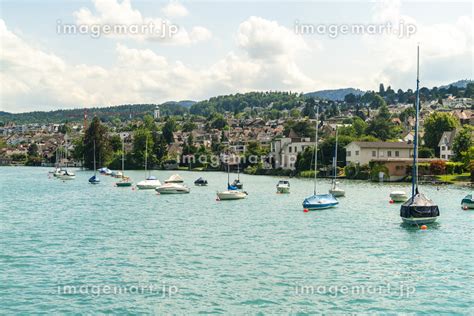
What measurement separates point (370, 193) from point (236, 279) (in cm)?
5256

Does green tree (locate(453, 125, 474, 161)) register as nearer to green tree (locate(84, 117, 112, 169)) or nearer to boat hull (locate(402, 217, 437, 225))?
boat hull (locate(402, 217, 437, 225))

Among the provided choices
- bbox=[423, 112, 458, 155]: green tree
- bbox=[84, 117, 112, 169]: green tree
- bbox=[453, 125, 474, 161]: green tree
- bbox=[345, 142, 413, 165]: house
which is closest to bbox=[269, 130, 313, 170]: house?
bbox=[345, 142, 413, 165]: house

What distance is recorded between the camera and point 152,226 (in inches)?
1711

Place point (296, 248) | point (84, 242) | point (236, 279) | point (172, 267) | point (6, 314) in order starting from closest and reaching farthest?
point (6, 314) → point (236, 279) → point (172, 267) → point (296, 248) → point (84, 242)

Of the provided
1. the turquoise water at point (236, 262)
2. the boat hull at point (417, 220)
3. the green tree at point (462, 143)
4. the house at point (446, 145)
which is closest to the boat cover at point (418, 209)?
the boat hull at point (417, 220)

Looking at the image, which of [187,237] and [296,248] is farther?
[187,237]

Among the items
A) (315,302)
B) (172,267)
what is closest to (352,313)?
(315,302)

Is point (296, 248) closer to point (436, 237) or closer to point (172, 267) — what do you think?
point (172, 267)

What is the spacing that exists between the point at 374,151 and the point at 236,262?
92.3 m

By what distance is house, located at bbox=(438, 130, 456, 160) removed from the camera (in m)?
124

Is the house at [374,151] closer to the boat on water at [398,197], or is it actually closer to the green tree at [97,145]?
the boat on water at [398,197]

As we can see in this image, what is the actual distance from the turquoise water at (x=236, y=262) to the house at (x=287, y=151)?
88820 millimetres

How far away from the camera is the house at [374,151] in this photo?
381 feet

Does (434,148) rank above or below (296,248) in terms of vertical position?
above
